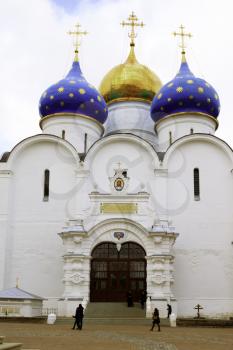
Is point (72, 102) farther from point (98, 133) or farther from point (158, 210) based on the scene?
point (158, 210)

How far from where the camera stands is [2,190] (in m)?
20.3

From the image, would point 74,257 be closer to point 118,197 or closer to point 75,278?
point 75,278

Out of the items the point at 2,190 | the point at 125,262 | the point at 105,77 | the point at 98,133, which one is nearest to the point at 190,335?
the point at 125,262

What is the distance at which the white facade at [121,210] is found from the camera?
59.2 ft

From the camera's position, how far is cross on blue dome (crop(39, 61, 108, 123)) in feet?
73.4

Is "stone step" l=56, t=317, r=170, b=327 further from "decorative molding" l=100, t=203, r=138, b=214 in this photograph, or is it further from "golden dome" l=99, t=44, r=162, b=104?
"golden dome" l=99, t=44, r=162, b=104

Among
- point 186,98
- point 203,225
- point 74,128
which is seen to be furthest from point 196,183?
point 74,128

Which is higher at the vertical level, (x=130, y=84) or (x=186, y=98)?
(x=130, y=84)

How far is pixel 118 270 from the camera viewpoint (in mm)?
18062

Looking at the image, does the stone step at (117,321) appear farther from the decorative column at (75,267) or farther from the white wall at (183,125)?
the white wall at (183,125)

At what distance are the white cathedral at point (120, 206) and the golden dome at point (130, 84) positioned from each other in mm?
3253

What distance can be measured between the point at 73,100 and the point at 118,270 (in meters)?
8.25

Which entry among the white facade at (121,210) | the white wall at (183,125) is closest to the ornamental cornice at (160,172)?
the white facade at (121,210)

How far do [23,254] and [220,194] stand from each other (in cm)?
821
